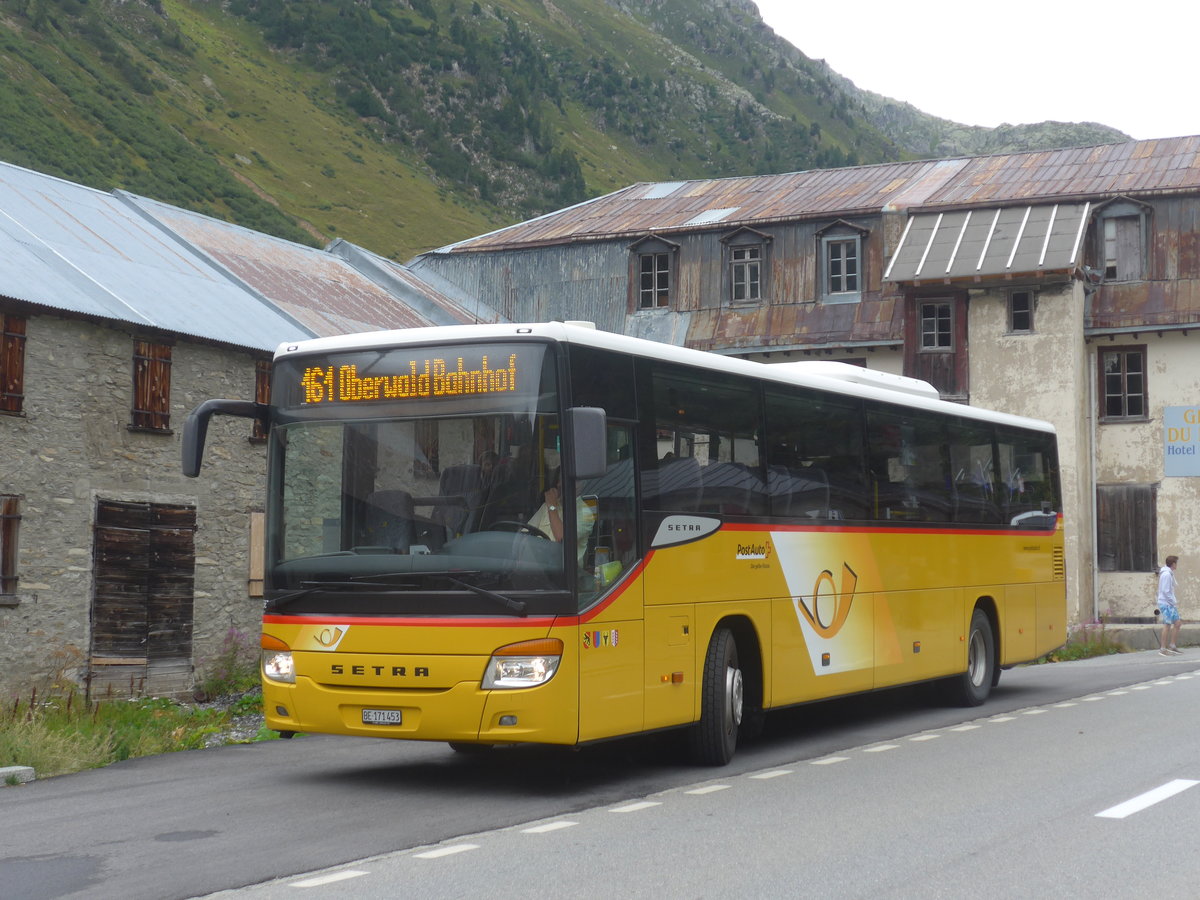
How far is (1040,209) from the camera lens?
35.6 metres

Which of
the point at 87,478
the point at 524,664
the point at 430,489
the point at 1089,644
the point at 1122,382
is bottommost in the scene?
the point at 1089,644

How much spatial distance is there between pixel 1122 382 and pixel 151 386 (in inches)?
903

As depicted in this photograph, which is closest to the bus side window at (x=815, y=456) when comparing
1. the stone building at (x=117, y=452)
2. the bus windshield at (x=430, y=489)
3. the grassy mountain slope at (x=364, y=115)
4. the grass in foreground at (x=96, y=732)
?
the bus windshield at (x=430, y=489)

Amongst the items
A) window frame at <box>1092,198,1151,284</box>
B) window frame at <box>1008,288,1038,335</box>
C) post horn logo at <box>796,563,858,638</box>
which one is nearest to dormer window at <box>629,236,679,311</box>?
window frame at <box>1008,288,1038,335</box>

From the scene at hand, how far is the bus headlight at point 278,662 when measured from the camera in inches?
391

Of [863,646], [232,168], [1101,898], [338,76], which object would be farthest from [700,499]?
[338,76]

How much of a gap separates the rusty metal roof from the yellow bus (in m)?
26.3

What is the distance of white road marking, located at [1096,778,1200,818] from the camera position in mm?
8656

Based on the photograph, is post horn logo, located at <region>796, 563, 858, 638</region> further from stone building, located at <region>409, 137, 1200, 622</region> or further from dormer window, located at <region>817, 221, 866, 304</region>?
dormer window, located at <region>817, 221, 866, 304</region>

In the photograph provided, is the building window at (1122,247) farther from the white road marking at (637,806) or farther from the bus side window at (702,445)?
the white road marking at (637,806)

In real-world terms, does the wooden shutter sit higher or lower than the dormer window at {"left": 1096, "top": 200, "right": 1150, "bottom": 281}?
lower

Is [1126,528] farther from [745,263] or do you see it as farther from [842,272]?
[745,263]

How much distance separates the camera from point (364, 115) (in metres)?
136

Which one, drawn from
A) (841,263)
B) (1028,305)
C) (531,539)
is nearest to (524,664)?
(531,539)
